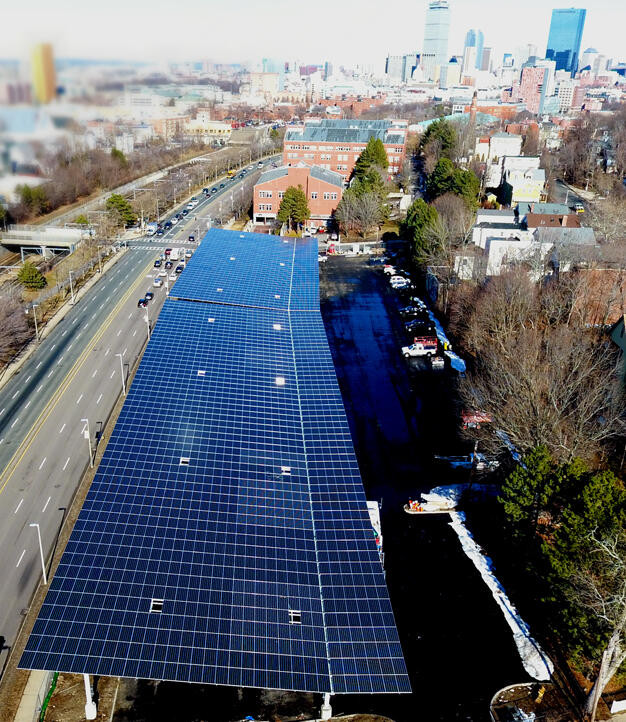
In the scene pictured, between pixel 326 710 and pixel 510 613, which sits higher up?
pixel 326 710

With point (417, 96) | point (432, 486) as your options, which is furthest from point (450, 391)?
point (417, 96)

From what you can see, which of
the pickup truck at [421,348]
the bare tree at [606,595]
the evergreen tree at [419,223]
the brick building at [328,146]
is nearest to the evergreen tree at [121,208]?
the brick building at [328,146]

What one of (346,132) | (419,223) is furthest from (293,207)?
(346,132)

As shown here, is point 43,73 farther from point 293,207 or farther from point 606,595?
point 293,207

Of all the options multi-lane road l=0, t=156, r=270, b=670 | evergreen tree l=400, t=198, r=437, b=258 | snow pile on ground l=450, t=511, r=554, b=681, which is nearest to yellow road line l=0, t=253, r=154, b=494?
multi-lane road l=0, t=156, r=270, b=670

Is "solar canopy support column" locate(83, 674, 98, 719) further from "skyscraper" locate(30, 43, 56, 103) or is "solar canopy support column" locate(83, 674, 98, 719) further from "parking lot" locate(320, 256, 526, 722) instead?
"skyscraper" locate(30, 43, 56, 103)

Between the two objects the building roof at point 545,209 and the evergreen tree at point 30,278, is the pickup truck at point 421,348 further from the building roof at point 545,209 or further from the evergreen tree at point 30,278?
the evergreen tree at point 30,278

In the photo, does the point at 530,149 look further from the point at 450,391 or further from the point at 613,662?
the point at 613,662
